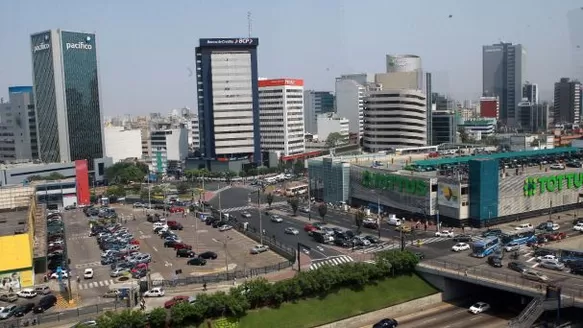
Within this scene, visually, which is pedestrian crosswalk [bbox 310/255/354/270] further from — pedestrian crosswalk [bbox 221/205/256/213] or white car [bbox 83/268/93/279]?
pedestrian crosswalk [bbox 221/205/256/213]

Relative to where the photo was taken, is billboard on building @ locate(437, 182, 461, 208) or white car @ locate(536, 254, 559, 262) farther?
billboard on building @ locate(437, 182, 461, 208)

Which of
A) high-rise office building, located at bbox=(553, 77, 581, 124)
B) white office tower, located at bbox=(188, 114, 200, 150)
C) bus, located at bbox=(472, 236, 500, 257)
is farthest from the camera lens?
high-rise office building, located at bbox=(553, 77, 581, 124)

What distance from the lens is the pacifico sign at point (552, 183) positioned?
25406mm

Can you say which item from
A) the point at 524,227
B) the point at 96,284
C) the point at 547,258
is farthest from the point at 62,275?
the point at 524,227

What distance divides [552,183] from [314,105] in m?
71.1

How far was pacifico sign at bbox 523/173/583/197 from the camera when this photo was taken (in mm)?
25406

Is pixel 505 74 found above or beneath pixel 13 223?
above

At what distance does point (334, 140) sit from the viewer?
6444 centimetres

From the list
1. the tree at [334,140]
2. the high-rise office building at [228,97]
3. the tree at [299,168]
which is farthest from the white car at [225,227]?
the tree at [334,140]

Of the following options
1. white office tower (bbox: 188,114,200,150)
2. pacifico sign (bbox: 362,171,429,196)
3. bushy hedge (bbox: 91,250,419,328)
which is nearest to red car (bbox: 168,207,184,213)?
pacifico sign (bbox: 362,171,429,196)

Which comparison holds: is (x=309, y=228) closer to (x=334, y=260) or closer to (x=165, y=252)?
(x=334, y=260)

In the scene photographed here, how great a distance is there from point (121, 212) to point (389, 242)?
1856 centimetres

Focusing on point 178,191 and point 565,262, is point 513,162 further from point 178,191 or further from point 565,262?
point 178,191

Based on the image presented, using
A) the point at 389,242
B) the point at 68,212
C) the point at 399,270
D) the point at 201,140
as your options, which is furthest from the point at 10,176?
the point at 399,270
